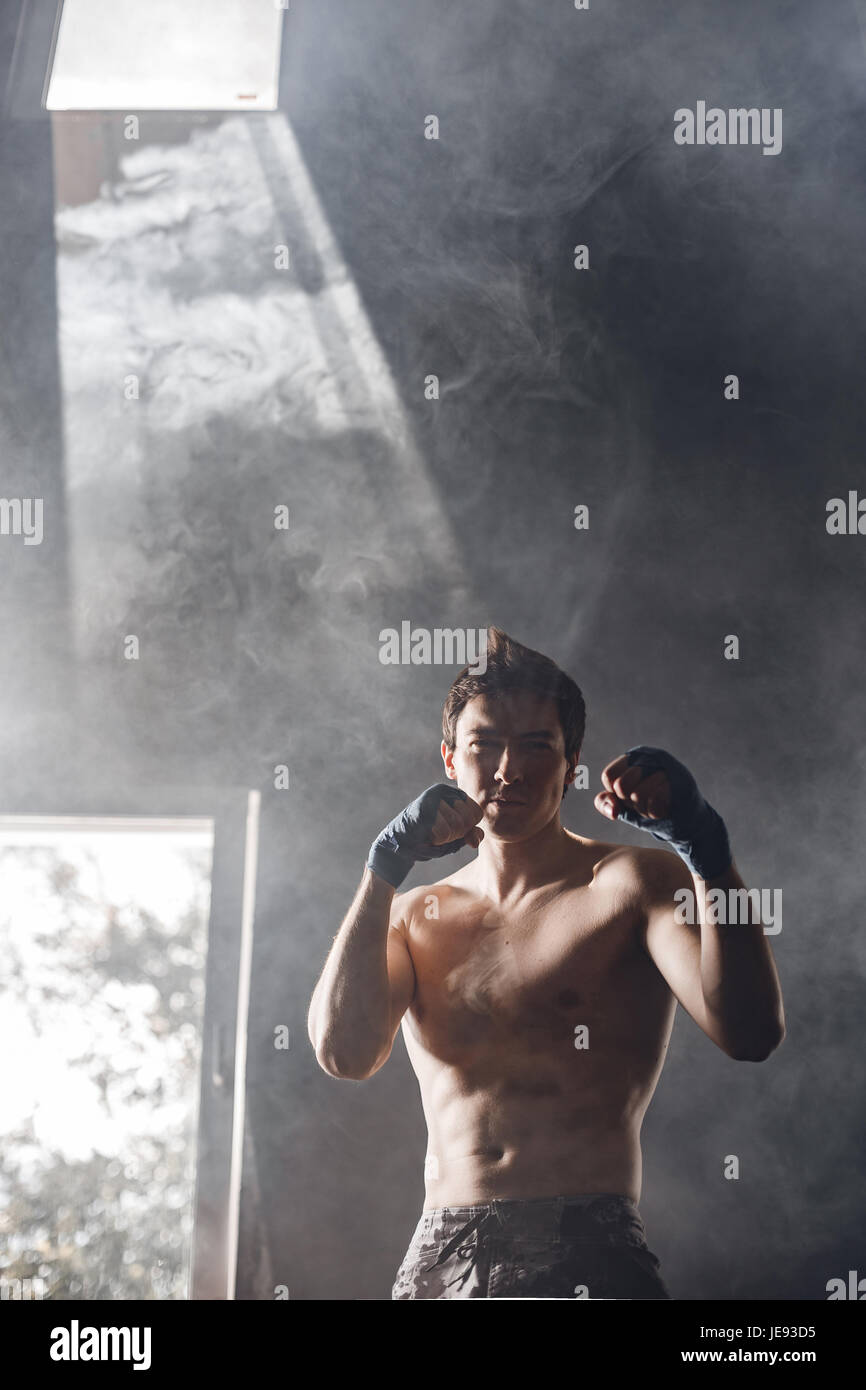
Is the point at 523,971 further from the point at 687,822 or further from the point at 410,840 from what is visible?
the point at 687,822

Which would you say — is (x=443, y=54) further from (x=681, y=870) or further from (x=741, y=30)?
(x=681, y=870)

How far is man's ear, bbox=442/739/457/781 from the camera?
2.65m

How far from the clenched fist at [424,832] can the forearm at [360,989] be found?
1.7 inches

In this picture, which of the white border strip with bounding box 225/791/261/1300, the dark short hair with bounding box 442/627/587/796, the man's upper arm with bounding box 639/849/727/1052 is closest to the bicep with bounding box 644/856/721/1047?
the man's upper arm with bounding box 639/849/727/1052

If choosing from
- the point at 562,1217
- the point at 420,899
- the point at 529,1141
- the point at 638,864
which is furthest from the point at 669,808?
the point at 562,1217

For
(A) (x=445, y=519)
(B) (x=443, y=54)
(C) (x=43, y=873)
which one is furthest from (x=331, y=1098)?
(B) (x=443, y=54)

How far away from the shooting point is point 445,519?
2857mm

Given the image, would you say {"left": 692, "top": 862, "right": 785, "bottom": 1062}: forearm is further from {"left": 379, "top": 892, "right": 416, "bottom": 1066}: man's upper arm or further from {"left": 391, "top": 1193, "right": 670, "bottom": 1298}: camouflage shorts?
{"left": 379, "top": 892, "right": 416, "bottom": 1066}: man's upper arm

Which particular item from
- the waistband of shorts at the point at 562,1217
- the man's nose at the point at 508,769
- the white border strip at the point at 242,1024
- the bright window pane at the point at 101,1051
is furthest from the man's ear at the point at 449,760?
the waistband of shorts at the point at 562,1217

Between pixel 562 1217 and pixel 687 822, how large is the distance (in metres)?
0.83

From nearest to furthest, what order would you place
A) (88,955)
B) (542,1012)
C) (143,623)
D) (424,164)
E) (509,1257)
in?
(509,1257), (542,1012), (88,955), (143,623), (424,164)

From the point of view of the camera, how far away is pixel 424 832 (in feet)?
7.98

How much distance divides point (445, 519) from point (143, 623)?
2.68 feet

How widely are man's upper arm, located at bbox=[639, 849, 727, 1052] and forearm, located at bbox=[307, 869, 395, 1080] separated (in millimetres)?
570
